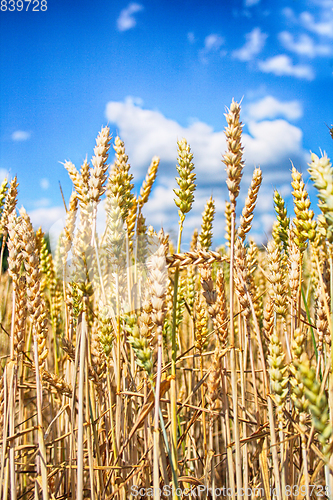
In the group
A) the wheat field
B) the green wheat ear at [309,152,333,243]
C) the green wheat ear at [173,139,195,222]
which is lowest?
the wheat field

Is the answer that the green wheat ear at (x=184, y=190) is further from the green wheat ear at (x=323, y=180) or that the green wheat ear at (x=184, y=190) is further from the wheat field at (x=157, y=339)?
the green wheat ear at (x=323, y=180)

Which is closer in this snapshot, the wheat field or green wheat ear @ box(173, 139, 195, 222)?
the wheat field

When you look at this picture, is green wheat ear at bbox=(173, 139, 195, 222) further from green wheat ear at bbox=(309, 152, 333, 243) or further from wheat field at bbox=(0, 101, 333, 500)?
green wheat ear at bbox=(309, 152, 333, 243)

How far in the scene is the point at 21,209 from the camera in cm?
123

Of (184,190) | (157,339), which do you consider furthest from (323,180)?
(157,339)

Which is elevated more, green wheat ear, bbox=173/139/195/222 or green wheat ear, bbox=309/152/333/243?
green wheat ear, bbox=173/139/195/222

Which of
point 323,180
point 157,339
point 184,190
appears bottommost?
point 157,339

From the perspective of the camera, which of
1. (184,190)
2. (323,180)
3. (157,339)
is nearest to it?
(323,180)

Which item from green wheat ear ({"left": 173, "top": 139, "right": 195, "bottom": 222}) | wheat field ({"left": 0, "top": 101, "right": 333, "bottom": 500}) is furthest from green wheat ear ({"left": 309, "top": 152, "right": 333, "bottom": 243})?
green wheat ear ({"left": 173, "top": 139, "right": 195, "bottom": 222})

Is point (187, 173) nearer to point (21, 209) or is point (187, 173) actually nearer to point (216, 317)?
point (216, 317)

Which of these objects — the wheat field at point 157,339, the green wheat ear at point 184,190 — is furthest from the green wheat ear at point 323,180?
the green wheat ear at point 184,190

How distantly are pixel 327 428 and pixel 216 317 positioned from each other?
1.57 feet

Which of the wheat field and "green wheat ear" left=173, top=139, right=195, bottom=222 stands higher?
"green wheat ear" left=173, top=139, right=195, bottom=222

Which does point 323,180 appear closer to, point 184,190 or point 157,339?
point 184,190
